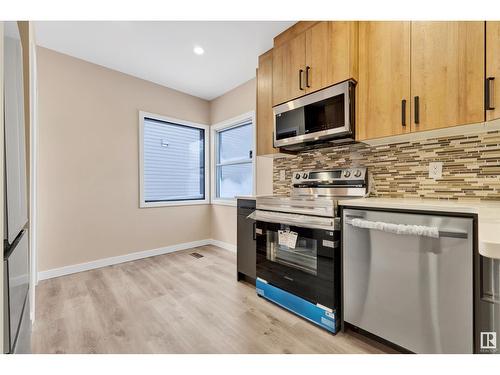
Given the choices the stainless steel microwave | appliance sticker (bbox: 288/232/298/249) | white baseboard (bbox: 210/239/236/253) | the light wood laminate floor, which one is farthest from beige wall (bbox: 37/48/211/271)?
appliance sticker (bbox: 288/232/298/249)

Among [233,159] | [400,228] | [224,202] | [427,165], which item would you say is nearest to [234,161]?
[233,159]

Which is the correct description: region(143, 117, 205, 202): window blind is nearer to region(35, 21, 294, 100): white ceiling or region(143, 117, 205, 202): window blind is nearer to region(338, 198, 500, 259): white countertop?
region(35, 21, 294, 100): white ceiling

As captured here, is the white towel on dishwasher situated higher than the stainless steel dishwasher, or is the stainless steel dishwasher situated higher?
the white towel on dishwasher

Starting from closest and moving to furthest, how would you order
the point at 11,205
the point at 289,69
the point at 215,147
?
the point at 11,205
the point at 289,69
the point at 215,147

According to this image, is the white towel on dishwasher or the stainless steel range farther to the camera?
the stainless steel range

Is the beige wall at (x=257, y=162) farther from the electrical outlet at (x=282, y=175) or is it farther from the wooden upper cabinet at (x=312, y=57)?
the wooden upper cabinet at (x=312, y=57)

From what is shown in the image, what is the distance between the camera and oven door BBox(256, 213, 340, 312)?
166cm

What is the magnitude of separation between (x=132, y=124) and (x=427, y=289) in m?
3.56

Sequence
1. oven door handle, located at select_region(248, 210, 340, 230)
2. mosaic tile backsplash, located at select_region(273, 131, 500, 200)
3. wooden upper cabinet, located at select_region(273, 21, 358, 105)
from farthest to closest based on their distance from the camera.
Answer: wooden upper cabinet, located at select_region(273, 21, 358, 105) → oven door handle, located at select_region(248, 210, 340, 230) → mosaic tile backsplash, located at select_region(273, 131, 500, 200)

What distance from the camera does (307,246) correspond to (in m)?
1.85

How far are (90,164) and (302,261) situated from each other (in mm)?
2744

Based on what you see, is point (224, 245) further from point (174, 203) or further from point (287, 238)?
point (287, 238)

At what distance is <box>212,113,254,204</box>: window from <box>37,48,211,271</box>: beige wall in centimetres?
93
